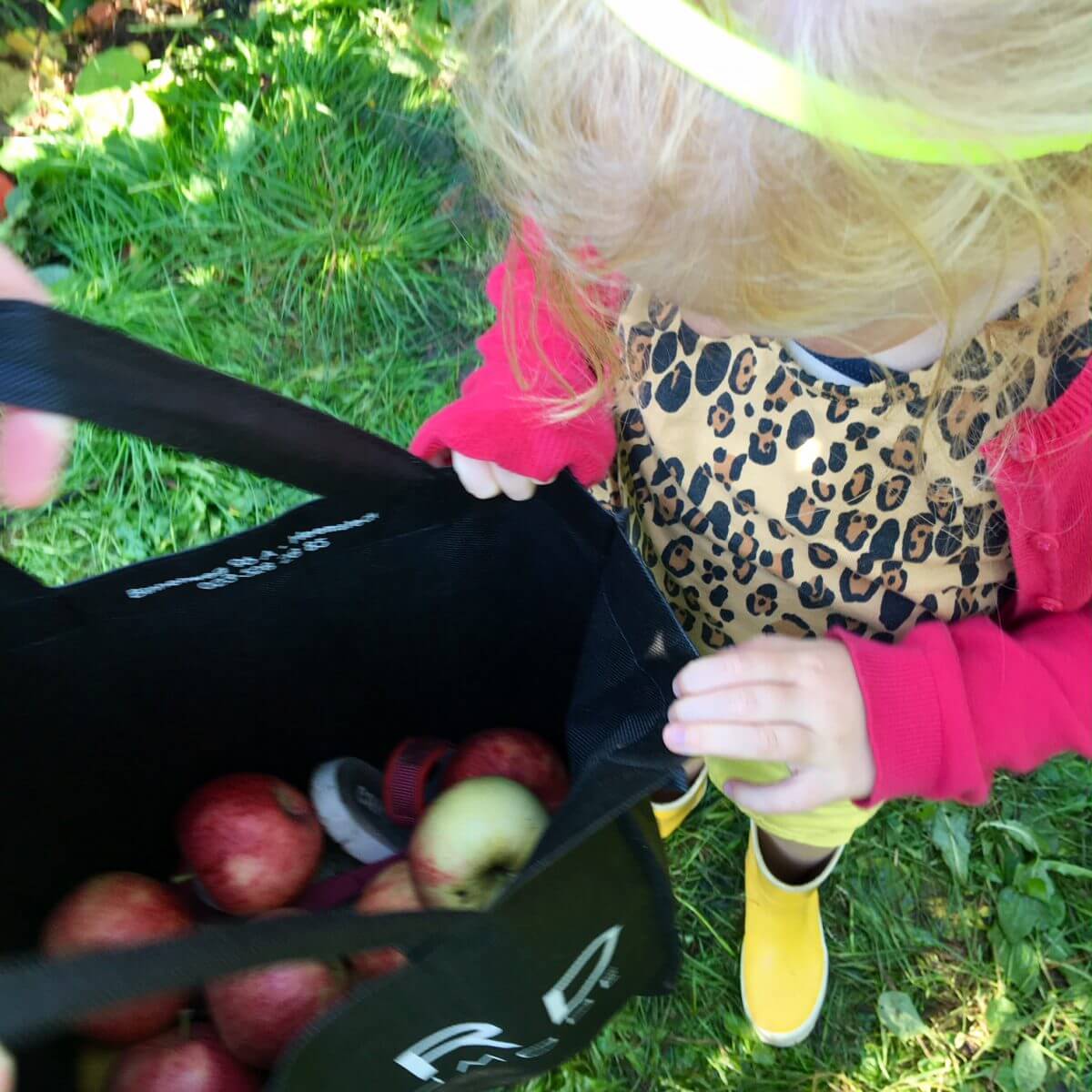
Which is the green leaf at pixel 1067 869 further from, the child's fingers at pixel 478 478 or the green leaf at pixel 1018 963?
the child's fingers at pixel 478 478

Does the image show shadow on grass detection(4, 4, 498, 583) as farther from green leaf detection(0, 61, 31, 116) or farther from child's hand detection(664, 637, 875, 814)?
child's hand detection(664, 637, 875, 814)

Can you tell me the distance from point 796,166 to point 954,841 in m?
1.16

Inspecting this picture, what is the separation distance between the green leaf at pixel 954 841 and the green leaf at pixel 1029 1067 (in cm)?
22

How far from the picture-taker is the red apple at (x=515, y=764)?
1.02 m

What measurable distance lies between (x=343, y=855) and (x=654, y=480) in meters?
0.55

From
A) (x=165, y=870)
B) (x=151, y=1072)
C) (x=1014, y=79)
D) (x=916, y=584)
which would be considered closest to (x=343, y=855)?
(x=165, y=870)

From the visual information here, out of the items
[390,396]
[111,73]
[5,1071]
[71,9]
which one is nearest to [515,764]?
[5,1071]

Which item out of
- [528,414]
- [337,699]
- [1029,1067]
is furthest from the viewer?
[1029,1067]

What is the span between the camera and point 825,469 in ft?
3.03

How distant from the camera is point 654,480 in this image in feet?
3.47

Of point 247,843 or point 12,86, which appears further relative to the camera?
point 12,86

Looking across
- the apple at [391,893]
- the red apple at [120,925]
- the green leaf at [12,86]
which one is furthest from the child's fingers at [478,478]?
the green leaf at [12,86]

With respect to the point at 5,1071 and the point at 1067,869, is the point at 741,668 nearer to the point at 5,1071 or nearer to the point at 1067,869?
the point at 5,1071

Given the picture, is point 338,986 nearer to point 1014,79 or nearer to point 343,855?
point 343,855
